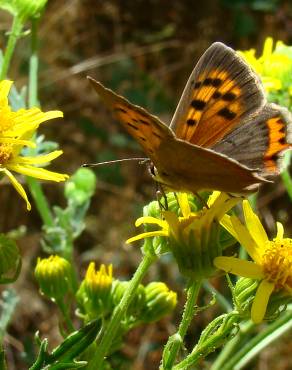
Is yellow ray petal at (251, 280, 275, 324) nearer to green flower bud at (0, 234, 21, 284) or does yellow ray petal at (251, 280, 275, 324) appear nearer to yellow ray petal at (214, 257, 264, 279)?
yellow ray petal at (214, 257, 264, 279)

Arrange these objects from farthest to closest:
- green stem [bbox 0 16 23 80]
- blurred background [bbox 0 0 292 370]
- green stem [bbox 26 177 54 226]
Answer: blurred background [bbox 0 0 292 370]
green stem [bbox 26 177 54 226]
green stem [bbox 0 16 23 80]

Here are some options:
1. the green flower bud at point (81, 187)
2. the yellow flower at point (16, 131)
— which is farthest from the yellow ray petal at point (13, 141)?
the green flower bud at point (81, 187)

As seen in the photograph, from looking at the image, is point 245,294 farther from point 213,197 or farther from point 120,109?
point 120,109

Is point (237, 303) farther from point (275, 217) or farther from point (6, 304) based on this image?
point (275, 217)

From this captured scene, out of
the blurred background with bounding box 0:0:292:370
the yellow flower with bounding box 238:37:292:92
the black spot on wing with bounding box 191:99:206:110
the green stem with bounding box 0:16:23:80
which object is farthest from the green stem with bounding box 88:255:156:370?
the blurred background with bounding box 0:0:292:370

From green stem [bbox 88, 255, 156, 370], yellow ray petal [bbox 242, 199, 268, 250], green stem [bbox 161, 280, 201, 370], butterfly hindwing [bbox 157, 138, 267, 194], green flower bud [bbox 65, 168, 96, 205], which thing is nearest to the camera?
butterfly hindwing [bbox 157, 138, 267, 194]

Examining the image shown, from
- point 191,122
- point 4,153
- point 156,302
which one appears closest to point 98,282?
point 156,302

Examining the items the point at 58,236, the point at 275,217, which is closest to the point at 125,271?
the point at 275,217
